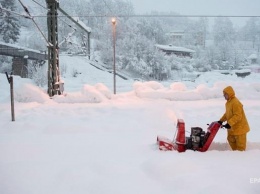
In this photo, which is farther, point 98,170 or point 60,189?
point 98,170

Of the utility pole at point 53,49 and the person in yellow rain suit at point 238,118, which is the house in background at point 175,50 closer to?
the utility pole at point 53,49

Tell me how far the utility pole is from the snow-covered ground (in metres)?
1.36

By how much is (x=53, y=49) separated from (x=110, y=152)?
10917mm

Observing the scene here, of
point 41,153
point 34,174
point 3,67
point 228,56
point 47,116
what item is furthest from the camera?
point 228,56

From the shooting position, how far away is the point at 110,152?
7.06m

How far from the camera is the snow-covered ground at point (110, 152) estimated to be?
506cm

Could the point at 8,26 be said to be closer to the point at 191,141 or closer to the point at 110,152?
the point at 110,152

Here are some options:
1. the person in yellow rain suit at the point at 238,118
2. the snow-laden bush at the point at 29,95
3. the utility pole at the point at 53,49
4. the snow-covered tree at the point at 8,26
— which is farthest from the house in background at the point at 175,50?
the person in yellow rain suit at the point at 238,118

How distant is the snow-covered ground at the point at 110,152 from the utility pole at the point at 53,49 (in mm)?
1365

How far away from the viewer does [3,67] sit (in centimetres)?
4391

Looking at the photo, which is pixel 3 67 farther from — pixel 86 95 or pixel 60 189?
pixel 60 189

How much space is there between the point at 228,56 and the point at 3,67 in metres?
39.8

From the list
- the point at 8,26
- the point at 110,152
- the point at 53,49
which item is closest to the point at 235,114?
the point at 110,152

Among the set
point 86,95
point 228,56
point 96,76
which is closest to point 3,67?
point 96,76
